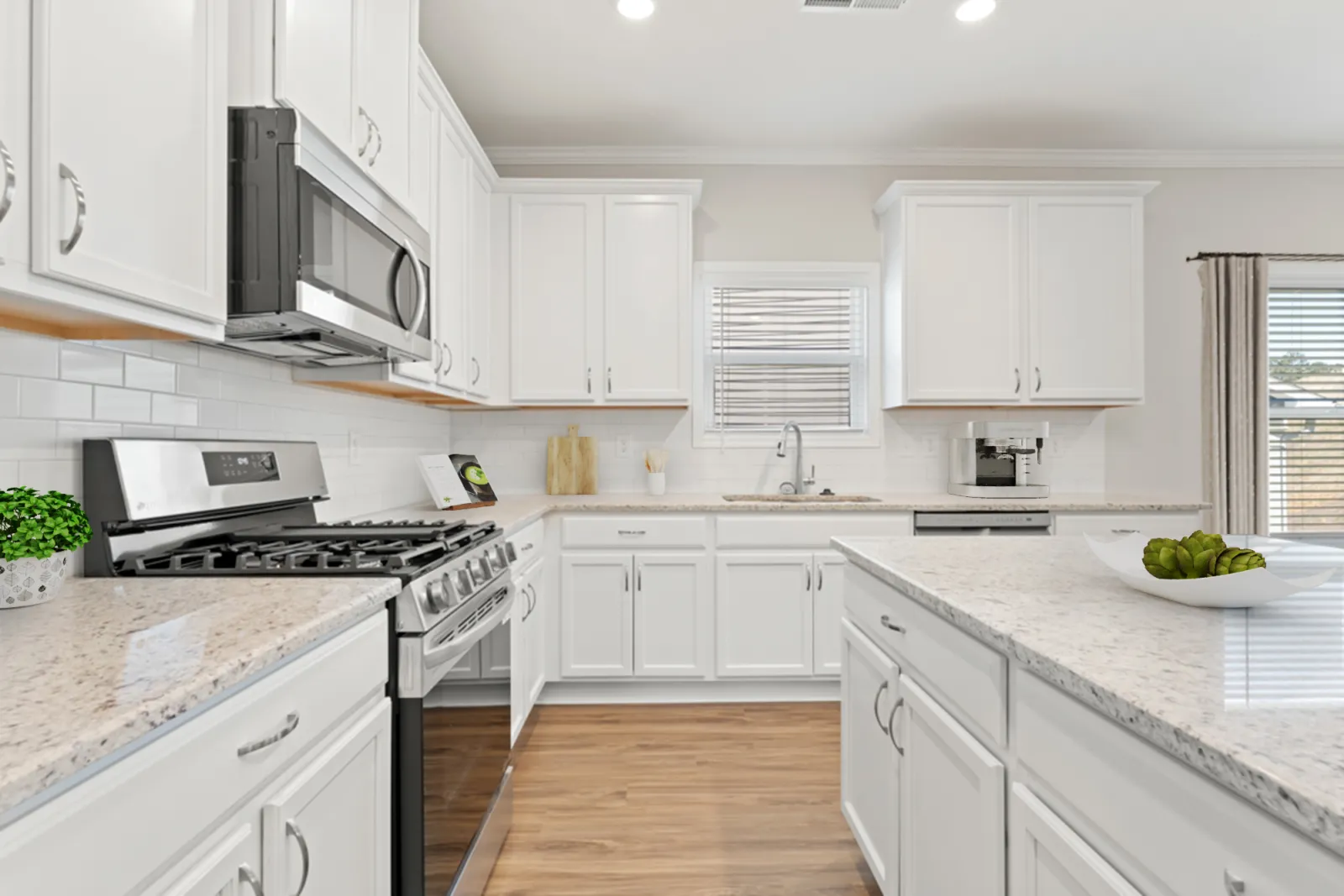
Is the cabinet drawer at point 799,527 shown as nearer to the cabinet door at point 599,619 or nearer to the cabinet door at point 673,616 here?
the cabinet door at point 673,616

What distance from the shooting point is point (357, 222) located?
1763 mm

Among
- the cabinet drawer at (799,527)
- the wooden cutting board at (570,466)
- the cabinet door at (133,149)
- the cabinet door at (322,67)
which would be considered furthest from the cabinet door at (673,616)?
the cabinet door at (133,149)

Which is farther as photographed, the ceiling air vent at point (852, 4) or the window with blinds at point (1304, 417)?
the window with blinds at point (1304, 417)

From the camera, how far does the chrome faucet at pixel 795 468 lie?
372 centimetres

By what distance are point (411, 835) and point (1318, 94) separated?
456cm

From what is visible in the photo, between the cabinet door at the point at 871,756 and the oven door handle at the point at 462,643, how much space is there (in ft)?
3.08

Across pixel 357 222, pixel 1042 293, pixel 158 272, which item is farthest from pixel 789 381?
pixel 158 272

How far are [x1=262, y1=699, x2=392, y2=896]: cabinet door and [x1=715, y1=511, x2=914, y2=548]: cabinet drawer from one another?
202cm

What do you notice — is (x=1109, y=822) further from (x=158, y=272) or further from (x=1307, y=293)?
(x=1307, y=293)

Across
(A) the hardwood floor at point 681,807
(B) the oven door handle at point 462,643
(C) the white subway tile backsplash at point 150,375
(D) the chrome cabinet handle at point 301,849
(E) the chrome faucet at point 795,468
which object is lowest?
(A) the hardwood floor at point 681,807

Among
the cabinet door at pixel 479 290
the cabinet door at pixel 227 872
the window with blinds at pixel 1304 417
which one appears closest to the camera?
the cabinet door at pixel 227 872

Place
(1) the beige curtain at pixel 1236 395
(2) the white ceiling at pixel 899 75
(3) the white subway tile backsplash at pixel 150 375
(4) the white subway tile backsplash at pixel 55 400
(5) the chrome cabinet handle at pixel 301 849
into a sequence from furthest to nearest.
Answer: (1) the beige curtain at pixel 1236 395 → (2) the white ceiling at pixel 899 75 → (3) the white subway tile backsplash at pixel 150 375 → (4) the white subway tile backsplash at pixel 55 400 → (5) the chrome cabinet handle at pixel 301 849

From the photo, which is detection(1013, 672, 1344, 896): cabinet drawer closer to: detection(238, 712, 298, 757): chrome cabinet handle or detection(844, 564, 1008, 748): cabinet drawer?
detection(844, 564, 1008, 748): cabinet drawer

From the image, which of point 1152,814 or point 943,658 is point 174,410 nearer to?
point 943,658
